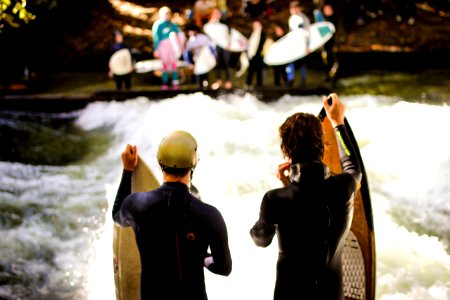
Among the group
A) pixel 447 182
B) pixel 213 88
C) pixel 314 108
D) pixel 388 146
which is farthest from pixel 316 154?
pixel 213 88

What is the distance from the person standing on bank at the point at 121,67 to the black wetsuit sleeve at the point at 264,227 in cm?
842

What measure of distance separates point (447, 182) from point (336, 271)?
496 cm

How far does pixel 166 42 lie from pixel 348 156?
790 centimetres

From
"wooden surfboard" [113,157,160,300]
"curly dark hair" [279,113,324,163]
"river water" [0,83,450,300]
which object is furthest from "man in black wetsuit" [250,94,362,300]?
"river water" [0,83,450,300]

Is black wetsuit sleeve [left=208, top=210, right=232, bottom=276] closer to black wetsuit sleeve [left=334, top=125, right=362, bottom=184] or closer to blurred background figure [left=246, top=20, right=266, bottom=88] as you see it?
black wetsuit sleeve [left=334, top=125, right=362, bottom=184]

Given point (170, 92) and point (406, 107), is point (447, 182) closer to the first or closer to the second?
point (406, 107)

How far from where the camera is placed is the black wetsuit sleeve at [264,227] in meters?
2.44

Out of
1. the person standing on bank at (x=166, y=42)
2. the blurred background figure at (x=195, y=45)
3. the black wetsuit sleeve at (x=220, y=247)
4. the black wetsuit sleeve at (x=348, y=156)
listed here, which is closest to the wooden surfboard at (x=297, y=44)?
the blurred background figure at (x=195, y=45)

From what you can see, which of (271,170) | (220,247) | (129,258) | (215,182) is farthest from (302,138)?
(271,170)

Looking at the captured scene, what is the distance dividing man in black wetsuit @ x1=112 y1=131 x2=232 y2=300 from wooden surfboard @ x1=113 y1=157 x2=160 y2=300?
0.83 m

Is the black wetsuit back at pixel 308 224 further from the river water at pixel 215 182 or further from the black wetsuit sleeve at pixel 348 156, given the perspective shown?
the river water at pixel 215 182

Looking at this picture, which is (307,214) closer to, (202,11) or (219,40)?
(219,40)

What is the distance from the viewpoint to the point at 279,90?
1056 centimetres

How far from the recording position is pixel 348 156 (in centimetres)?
265
